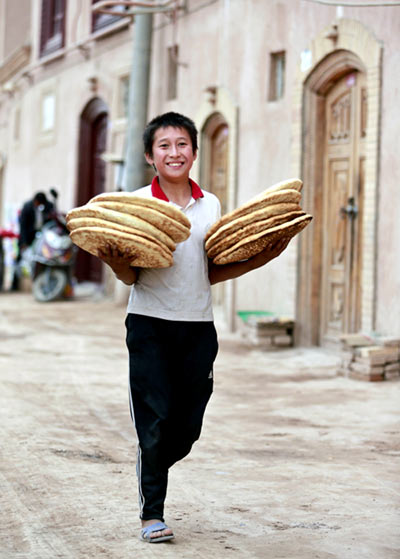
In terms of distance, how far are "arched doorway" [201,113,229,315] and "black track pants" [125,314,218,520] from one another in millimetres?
9627

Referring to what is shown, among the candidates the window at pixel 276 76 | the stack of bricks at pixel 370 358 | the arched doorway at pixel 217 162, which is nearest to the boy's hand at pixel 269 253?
the stack of bricks at pixel 370 358

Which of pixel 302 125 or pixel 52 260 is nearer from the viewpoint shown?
pixel 302 125

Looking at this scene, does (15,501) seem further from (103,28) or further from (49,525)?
(103,28)

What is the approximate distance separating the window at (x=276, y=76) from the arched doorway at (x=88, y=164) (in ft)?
26.5

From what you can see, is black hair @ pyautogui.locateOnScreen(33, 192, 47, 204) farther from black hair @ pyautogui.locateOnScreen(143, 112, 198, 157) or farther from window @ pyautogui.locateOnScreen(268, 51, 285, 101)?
black hair @ pyautogui.locateOnScreen(143, 112, 198, 157)

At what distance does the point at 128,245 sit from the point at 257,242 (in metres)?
0.61

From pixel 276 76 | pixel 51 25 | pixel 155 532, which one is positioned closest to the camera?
pixel 155 532

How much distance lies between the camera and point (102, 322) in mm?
13969

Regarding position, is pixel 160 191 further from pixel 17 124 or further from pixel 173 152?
pixel 17 124

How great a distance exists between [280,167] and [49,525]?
807 cm

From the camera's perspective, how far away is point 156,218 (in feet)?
13.1

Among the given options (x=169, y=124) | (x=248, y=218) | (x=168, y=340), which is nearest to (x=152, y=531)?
(x=168, y=340)

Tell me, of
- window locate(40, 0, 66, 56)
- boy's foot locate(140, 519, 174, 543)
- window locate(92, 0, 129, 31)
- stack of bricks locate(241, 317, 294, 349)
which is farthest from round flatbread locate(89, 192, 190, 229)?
window locate(40, 0, 66, 56)

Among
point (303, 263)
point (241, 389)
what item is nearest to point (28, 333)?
point (303, 263)
